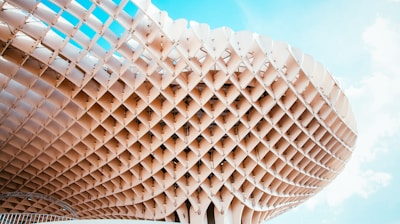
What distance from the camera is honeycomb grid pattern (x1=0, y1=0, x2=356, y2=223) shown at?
17.0 meters

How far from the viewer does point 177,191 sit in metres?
22.6

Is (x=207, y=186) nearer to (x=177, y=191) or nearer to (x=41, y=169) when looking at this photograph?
(x=177, y=191)

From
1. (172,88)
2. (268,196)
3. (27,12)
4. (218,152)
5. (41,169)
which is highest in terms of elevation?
(27,12)

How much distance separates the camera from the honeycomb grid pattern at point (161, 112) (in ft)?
55.7

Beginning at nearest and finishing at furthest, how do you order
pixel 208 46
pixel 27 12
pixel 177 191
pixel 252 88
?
pixel 27 12 < pixel 208 46 < pixel 252 88 < pixel 177 191

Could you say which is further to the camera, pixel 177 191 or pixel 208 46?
pixel 177 191

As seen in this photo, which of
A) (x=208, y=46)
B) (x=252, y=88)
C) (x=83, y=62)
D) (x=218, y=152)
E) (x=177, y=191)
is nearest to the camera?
(x=208, y=46)

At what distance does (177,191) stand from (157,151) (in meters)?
3.48

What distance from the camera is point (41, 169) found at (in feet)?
82.8

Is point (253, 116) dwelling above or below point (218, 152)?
above

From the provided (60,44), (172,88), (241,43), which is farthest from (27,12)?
(241,43)

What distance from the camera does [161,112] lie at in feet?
65.1

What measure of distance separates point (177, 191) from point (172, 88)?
7934 mm

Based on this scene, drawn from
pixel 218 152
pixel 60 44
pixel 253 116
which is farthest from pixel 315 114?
pixel 60 44
